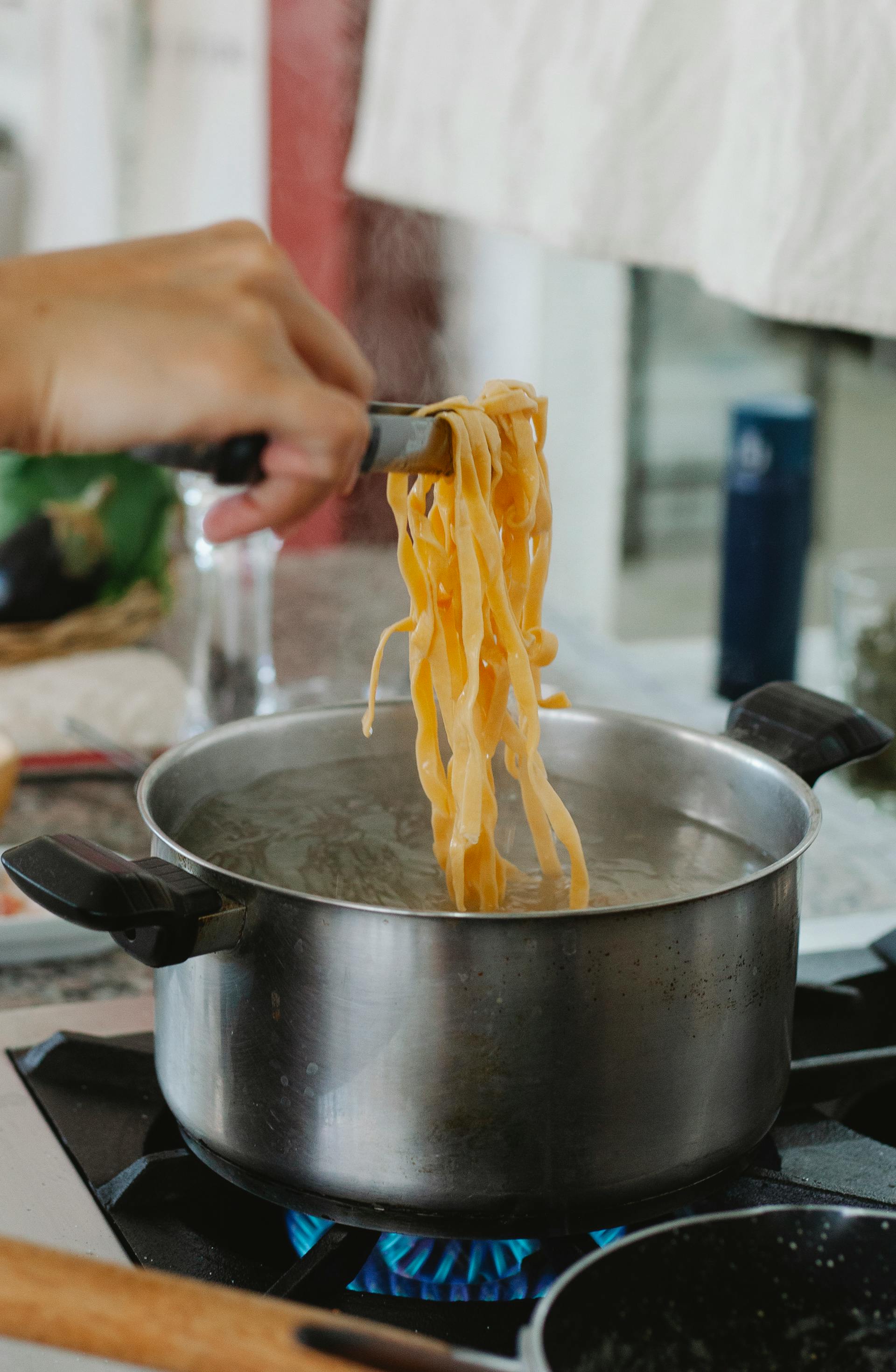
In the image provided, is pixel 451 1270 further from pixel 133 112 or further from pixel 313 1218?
pixel 133 112

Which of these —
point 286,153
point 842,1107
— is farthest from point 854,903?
point 286,153

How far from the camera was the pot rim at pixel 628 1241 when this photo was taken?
1.49 ft

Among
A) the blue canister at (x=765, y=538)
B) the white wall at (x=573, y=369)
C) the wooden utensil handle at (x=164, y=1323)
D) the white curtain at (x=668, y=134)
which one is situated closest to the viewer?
the wooden utensil handle at (x=164, y=1323)

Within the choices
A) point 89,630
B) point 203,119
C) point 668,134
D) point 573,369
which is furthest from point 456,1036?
point 203,119

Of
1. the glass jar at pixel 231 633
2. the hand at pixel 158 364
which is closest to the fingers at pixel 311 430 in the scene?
Answer: the hand at pixel 158 364

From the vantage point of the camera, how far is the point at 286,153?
2256 mm

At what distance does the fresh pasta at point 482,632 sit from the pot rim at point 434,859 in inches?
1.8

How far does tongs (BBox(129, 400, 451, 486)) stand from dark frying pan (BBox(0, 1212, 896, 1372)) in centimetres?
30

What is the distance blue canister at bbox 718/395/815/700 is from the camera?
1.43m

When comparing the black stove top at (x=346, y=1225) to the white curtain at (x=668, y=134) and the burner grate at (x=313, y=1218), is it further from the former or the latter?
the white curtain at (x=668, y=134)

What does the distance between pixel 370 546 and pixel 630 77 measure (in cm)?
120

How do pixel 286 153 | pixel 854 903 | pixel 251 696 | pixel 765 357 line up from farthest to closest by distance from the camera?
pixel 765 357
pixel 286 153
pixel 251 696
pixel 854 903

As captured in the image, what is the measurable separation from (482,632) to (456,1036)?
0.26 metres

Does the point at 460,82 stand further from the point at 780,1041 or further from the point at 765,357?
the point at 765,357
